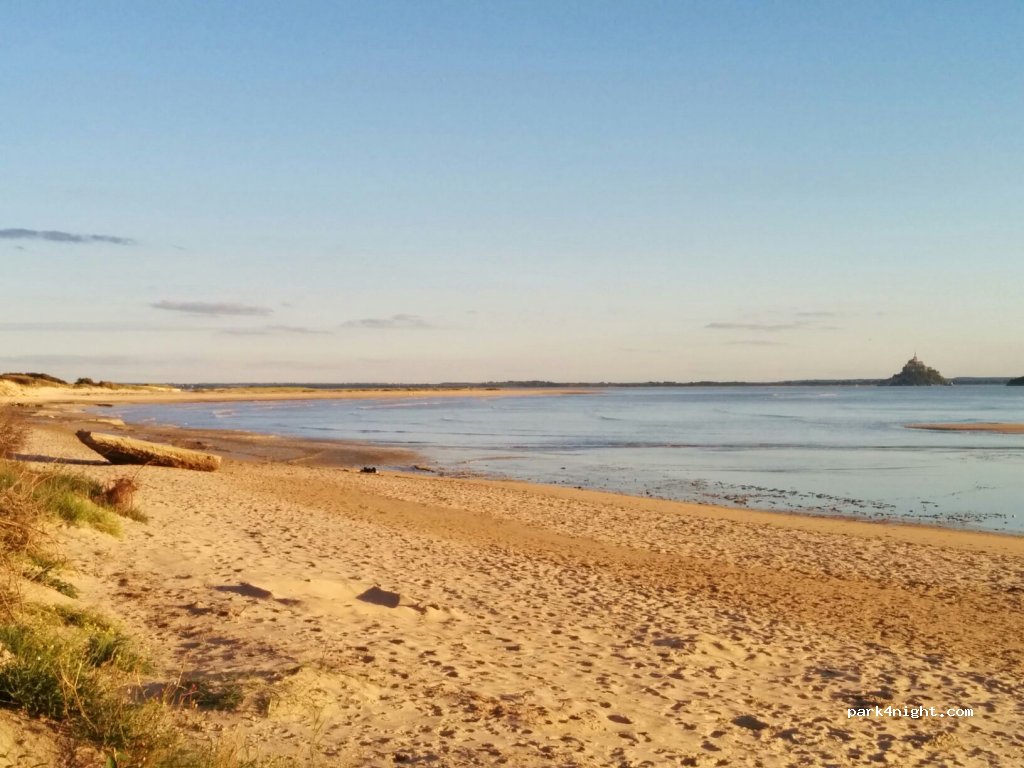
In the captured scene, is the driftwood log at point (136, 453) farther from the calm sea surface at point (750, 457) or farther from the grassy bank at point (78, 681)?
the grassy bank at point (78, 681)

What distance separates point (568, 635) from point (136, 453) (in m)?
15.5

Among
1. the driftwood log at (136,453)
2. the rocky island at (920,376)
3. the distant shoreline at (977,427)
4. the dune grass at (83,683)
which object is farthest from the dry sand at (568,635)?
the rocky island at (920,376)

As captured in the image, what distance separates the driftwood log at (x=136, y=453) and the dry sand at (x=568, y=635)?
542cm

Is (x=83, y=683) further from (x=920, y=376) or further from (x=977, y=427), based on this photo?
(x=920, y=376)

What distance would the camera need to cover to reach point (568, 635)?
8.13 metres

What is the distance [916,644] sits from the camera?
28.4 feet

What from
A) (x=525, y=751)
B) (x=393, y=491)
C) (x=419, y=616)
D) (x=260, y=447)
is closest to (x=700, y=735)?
(x=525, y=751)

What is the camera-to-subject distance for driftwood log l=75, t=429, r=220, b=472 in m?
20.2

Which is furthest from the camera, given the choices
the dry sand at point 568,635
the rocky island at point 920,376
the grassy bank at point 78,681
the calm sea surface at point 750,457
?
the rocky island at point 920,376

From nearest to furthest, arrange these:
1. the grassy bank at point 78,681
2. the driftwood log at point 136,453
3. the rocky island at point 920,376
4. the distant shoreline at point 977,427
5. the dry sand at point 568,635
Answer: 1. the grassy bank at point 78,681
2. the dry sand at point 568,635
3. the driftwood log at point 136,453
4. the distant shoreline at point 977,427
5. the rocky island at point 920,376

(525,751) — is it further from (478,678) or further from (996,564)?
(996,564)

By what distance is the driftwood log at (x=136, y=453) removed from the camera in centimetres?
2019

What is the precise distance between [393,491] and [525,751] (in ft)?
51.3

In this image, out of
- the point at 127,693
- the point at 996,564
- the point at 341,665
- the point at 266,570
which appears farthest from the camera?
the point at 996,564
